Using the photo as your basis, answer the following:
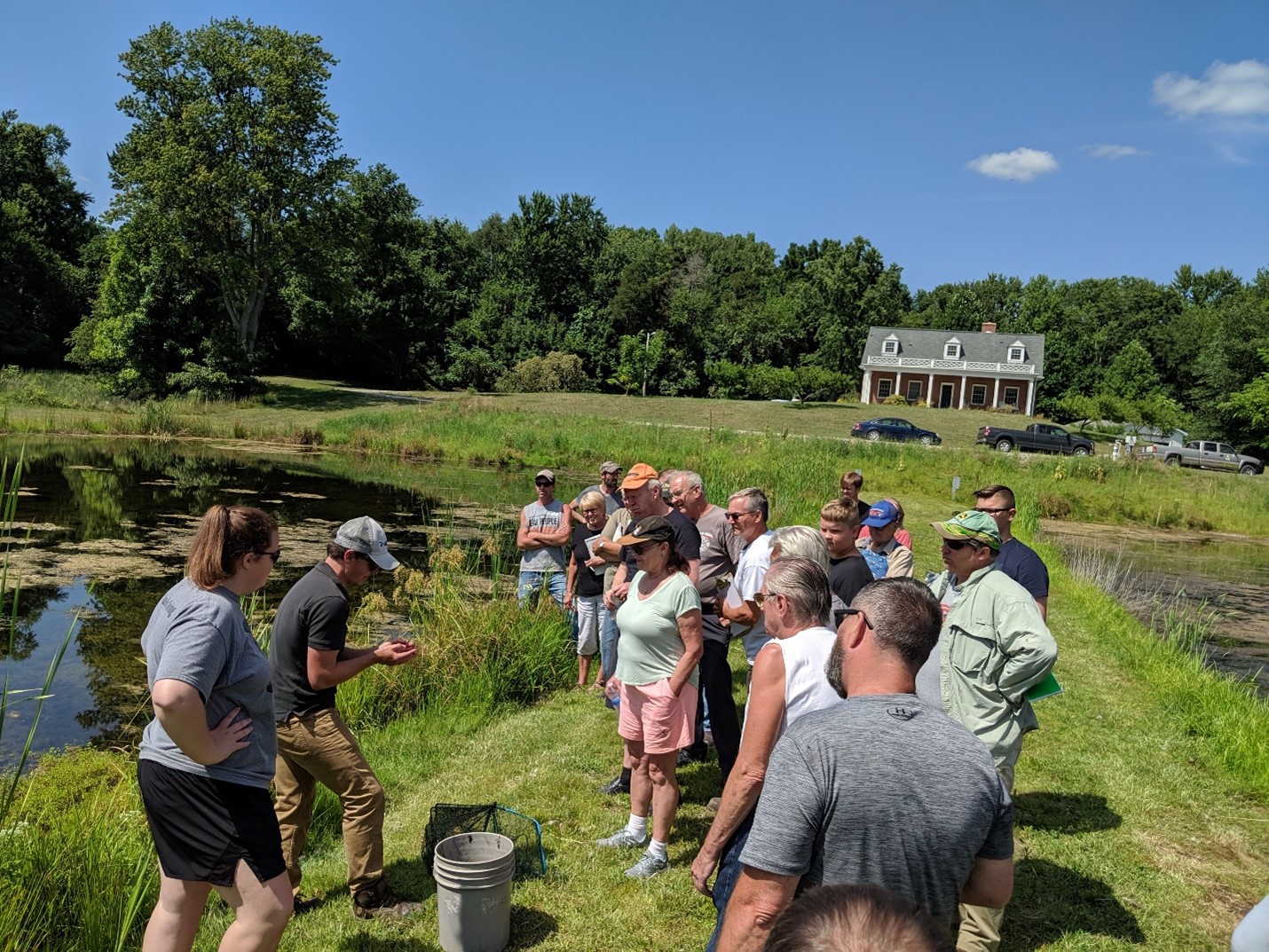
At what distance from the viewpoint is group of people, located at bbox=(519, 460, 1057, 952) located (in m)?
1.98

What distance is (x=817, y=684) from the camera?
2.92 meters

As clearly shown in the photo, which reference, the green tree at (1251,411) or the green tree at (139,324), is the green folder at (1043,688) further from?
the green tree at (1251,411)

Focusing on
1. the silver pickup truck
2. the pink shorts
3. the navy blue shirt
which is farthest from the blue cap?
the silver pickup truck

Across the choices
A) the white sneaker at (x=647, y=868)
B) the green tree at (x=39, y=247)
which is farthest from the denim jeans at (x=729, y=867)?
the green tree at (x=39, y=247)

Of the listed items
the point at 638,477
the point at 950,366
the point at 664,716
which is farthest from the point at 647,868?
the point at 950,366

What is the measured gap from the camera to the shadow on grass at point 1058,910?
409cm

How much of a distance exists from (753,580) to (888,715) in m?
2.78

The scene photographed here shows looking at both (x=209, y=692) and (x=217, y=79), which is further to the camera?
(x=217, y=79)

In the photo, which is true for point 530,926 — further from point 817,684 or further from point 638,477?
point 638,477

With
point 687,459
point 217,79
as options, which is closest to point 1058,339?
point 687,459

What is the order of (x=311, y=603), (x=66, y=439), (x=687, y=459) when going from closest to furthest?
(x=311, y=603) → (x=687, y=459) → (x=66, y=439)

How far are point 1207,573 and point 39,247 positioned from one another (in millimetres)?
53865

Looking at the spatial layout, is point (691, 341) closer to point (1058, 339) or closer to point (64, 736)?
point (1058, 339)

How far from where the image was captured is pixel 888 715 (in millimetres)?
2012
